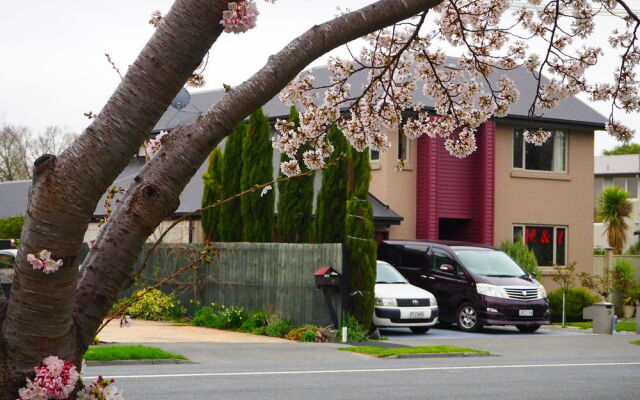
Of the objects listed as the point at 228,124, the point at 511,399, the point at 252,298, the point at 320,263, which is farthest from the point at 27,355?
the point at 252,298

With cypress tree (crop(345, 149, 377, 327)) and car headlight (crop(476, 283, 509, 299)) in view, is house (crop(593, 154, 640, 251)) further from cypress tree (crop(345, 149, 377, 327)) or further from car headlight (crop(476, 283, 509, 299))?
cypress tree (crop(345, 149, 377, 327))

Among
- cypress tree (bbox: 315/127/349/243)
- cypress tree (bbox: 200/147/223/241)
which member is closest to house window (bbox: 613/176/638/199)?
cypress tree (bbox: 200/147/223/241)

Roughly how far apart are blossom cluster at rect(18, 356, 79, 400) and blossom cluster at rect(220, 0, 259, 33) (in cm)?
120

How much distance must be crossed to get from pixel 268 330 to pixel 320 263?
5.76 ft

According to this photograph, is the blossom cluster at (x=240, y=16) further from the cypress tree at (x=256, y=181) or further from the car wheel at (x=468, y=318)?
the cypress tree at (x=256, y=181)

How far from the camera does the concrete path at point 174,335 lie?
65.1 ft

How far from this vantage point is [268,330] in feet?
70.7

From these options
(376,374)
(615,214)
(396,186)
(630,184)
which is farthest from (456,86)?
(630,184)

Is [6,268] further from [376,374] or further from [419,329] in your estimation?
[419,329]

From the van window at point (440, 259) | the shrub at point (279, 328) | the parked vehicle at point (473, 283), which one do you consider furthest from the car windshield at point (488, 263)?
the shrub at point (279, 328)

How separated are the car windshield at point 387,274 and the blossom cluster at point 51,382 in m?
→ 19.8

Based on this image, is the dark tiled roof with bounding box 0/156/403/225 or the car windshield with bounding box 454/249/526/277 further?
the dark tiled roof with bounding box 0/156/403/225

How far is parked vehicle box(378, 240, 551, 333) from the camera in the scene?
77.3 ft

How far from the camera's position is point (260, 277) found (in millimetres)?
22797
